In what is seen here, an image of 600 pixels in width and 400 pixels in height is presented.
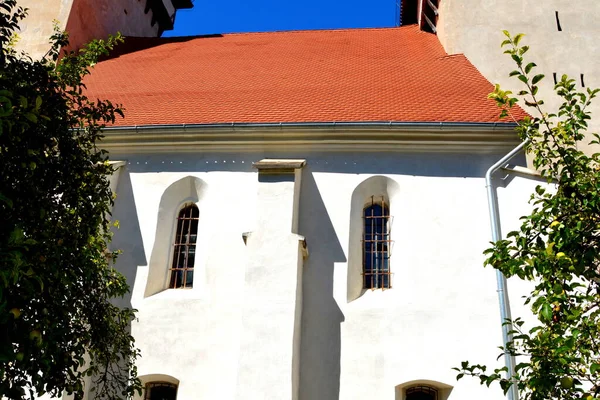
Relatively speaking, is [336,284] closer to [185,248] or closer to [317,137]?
[317,137]

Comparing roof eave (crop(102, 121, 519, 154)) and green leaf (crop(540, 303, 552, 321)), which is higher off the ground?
roof eave (crop(102, 121, 519, 154))

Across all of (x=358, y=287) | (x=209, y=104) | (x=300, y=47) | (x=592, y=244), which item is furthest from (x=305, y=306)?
(x=300, y=47)

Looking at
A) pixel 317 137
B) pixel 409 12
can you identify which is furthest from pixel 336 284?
pixel 409 12

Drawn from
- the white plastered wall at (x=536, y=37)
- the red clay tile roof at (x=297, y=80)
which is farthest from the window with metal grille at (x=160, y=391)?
the white plastered wall at (x=536, y=37)

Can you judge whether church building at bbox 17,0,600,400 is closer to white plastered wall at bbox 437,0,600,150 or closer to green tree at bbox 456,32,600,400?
white plastered wall at bbox 437,0,600,150

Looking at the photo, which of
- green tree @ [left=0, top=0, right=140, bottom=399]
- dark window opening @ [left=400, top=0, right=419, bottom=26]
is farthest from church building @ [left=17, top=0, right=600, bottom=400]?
dark window opening @ [left=400, top=0, right=419, bottom=26]

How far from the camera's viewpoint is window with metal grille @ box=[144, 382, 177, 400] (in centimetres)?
990

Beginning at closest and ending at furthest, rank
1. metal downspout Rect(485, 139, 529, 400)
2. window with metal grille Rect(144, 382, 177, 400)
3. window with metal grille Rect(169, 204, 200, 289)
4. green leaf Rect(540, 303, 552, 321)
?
green leaf Rect(540, 303, 552, 321), metal downspout Rect(485, 139, 529, 400), window with metal grille Rect(144, 382, 177, 400), window with metal grille Rect(169, 204, 200, 289)

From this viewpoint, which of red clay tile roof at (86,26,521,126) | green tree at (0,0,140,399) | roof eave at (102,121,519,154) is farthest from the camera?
red clay tile roof at (86,26,521,126)

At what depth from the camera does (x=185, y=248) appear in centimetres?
1106

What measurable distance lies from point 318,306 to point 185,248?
9.08 ft

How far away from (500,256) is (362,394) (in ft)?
15.9

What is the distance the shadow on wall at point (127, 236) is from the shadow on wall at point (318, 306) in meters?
2.96

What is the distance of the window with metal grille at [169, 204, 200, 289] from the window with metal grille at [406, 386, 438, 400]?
13.5 ft
